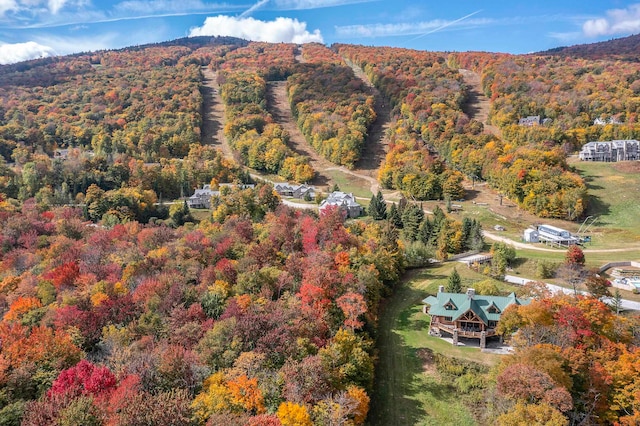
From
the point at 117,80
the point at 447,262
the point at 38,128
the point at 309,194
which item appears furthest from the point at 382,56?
the point at 447,262

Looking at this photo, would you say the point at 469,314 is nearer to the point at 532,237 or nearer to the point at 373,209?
the point at 532,237

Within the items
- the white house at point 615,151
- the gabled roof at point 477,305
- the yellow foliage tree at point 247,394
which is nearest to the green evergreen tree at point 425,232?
the gabled roof at point 477,305

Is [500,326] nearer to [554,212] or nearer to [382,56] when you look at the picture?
[554,212]

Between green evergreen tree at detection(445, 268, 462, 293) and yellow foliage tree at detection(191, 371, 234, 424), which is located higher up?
yellow foliage tree at detection(191, 371, 234, 424)

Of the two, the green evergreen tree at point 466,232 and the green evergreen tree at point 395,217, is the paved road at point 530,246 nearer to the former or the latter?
the green evergreen tree at point 466,232

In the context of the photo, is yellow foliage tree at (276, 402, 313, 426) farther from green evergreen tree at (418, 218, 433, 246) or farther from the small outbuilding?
the small outbuilding

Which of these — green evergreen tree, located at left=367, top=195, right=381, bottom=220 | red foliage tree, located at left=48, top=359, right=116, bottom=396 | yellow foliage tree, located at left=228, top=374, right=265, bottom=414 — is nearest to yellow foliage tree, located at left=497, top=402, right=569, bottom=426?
yellow foliage tree, located at left=228, top=374, right=265, bottom=414

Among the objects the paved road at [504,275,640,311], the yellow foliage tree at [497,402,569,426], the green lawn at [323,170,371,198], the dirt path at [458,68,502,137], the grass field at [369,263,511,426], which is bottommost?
the grass field at [369,263,511,426]
